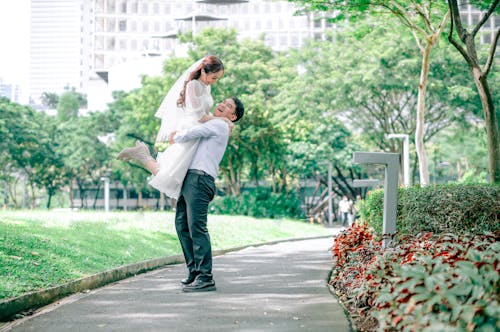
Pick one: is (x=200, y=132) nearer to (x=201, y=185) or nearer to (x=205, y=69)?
(x=201, y=185)

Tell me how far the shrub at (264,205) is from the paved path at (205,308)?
85.9 ft

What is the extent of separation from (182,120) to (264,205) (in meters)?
28.1

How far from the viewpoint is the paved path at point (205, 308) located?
5.12 metres

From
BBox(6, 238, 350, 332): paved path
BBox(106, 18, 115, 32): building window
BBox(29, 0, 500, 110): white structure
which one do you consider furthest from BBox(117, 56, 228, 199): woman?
BBox(106, 18, 115, 32): building window

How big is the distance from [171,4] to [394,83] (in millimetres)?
88584

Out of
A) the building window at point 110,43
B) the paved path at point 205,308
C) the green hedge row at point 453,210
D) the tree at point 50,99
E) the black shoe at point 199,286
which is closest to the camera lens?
the paved path at point 205,308

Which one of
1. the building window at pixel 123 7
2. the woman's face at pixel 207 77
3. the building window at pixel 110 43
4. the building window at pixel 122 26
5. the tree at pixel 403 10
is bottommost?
the woman's face at pixel 207 77

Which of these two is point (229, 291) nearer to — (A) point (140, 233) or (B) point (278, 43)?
(A) point (140, 233)

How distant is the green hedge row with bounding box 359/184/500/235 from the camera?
7.74 meters

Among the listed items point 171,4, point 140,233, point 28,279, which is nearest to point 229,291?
point 28,279

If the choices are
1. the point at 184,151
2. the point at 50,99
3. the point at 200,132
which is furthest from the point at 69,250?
the point at 50,99

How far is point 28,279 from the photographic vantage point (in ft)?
22.9

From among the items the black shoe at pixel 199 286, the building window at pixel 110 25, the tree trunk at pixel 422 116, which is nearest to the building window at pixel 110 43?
the building window at pixel 110 25

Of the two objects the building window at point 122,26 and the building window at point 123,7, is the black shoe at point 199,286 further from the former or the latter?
the building window at point 123,7
